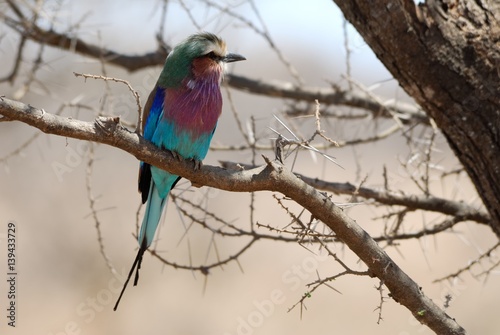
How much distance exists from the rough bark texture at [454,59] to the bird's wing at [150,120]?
0.99m

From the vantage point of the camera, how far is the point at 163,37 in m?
4.44

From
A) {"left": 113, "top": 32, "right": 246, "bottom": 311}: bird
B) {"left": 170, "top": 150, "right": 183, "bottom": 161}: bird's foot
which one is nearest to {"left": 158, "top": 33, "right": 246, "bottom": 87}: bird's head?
{"left": 113, "top": 32, "right": 246, "bottom": 311}: bird

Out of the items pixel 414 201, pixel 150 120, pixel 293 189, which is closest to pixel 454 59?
pixel 414 201

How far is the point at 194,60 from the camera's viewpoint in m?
3.42

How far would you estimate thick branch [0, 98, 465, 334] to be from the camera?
2.19m

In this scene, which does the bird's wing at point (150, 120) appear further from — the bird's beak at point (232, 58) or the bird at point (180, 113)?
the bird's beak at point (232, 58)

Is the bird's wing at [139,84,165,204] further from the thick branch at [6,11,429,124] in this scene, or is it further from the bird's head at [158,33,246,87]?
the thick branch at [6,11,429,124]

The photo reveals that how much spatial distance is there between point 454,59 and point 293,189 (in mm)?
1059

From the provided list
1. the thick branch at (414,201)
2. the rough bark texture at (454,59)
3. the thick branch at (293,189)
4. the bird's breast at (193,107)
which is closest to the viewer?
the thick branch at (293,189)

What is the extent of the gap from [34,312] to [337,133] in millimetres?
5308

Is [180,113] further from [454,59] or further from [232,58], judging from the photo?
[454,59]

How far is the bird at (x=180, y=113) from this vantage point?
3.25 meters

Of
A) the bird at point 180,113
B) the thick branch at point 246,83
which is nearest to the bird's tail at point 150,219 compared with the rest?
the bird at point 180,113

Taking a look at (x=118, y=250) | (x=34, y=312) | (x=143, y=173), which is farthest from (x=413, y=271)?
(x=143, y=173)
